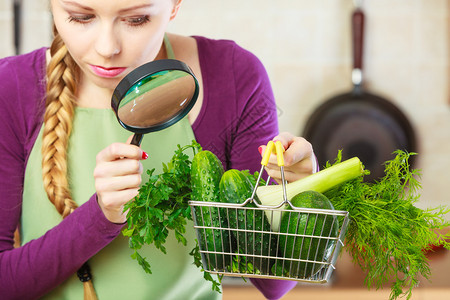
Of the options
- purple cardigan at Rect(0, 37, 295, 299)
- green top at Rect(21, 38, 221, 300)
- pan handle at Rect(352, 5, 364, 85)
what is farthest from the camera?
pan handle at Rect(352, 5, 364, 85)

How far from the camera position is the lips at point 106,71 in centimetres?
99

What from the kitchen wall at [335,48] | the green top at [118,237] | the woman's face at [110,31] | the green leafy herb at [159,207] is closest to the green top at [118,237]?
the green top at [118,237]

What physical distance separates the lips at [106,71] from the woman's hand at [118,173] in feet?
0.46

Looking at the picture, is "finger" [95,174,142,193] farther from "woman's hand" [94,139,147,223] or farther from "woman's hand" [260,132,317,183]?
"woman's hand" [260,132,317,183]

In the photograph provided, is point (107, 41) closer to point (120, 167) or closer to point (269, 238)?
point (120, 167)

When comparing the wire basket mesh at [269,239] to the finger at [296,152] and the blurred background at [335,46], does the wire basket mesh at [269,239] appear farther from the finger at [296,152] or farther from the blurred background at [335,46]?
the blurred background at [335,46]

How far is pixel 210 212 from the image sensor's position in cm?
77

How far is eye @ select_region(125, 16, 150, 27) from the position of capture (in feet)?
3.17

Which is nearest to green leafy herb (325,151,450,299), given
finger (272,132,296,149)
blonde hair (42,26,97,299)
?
finger (272,132,296,149)

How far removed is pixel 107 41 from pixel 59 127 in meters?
0.30

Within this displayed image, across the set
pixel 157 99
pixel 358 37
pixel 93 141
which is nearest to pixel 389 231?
pixel 157 99

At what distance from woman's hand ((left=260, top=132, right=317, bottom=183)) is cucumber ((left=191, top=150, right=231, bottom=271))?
0.44ft

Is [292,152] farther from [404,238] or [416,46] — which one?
[416,46]

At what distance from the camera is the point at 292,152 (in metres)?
0.95
